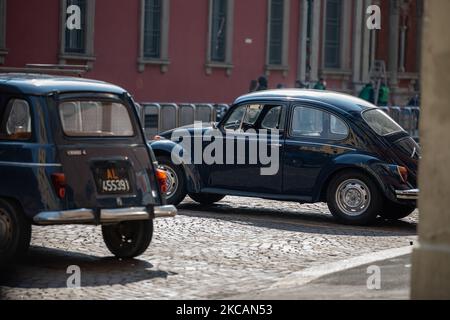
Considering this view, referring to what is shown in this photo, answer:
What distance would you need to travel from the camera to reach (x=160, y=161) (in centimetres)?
1653

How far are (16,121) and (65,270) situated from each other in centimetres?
152

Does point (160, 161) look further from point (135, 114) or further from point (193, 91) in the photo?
point (193, 91)

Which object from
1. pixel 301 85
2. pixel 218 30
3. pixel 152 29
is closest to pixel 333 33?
pixel 301 85

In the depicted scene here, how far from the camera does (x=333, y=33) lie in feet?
143

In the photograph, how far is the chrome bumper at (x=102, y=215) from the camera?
1096cm

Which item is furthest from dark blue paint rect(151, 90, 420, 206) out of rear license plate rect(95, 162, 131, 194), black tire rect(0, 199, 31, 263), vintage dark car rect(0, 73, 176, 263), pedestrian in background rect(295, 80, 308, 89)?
pedestrian in background rect(295, 80, 308, 89)

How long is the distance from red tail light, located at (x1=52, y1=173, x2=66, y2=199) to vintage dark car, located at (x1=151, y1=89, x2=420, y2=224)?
5110 mm

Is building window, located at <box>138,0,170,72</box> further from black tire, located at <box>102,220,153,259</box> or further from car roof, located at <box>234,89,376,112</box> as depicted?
black tire, located at <box>102,220,153,259</box>

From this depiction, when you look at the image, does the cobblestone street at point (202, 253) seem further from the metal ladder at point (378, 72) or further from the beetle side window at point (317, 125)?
the metal ladder at point (378, 72)

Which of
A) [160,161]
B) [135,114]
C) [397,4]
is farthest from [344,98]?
[397,4]

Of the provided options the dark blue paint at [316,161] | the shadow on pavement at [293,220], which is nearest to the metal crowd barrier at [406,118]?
the shadow on pavement at [293,220]

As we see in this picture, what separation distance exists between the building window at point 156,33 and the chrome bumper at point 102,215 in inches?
891

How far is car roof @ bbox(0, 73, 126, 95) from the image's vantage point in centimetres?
1169

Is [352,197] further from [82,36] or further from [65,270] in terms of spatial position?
[82,36]
